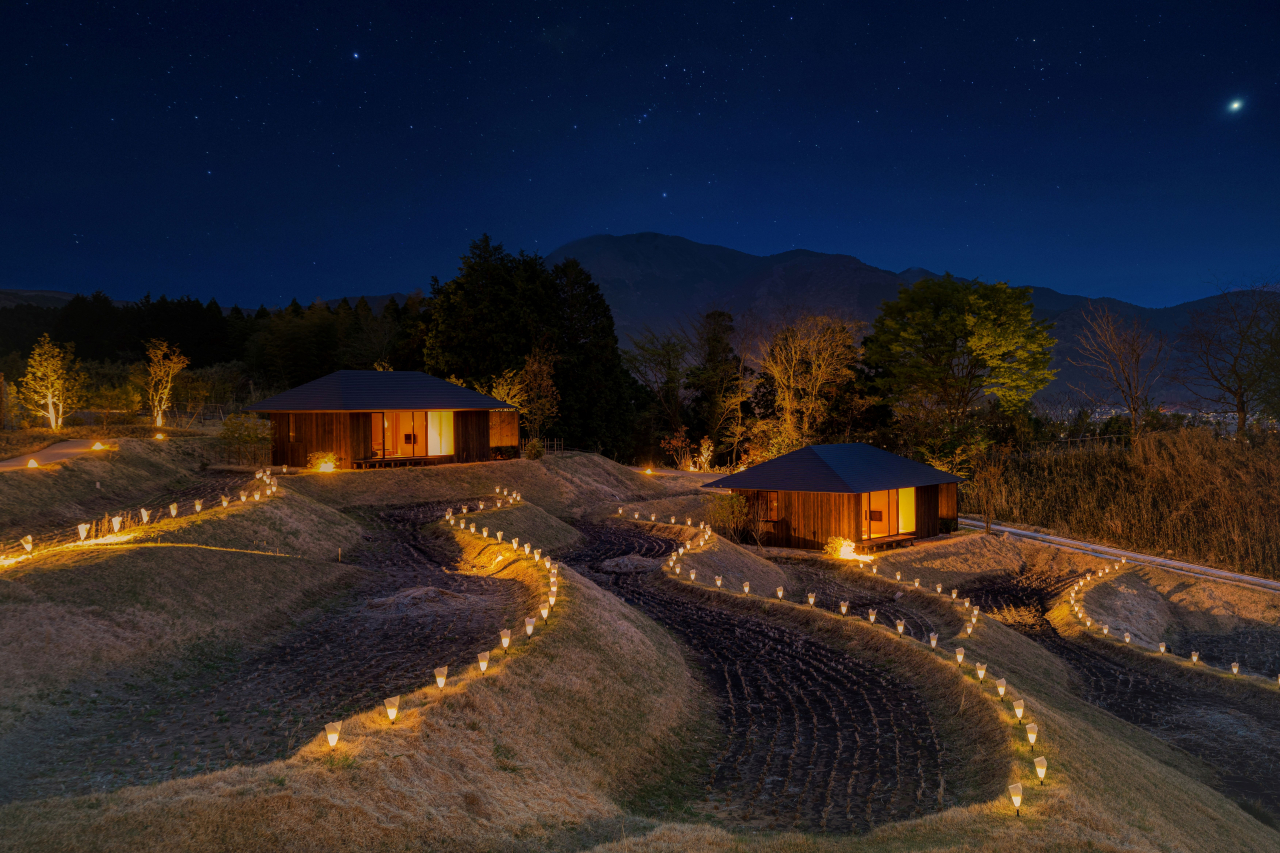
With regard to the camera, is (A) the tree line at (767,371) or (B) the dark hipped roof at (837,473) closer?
(B) the dark hipped roof at (837,473)

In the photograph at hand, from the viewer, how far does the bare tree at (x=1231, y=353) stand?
2847cm

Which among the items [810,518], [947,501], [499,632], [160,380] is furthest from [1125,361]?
[160,380]

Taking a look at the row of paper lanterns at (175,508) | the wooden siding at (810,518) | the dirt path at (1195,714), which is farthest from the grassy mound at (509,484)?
the dirt path at (1195,714)

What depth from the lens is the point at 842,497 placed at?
2042 centimetres

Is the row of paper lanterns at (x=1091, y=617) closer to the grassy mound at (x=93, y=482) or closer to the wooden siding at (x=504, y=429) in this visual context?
the wooden siding at (x=504, y=429)

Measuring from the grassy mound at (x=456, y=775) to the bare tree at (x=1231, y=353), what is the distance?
101ft

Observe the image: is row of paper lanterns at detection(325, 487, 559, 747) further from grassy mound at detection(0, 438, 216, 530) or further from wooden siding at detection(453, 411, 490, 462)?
grassy mound at detection(0, 438, 216, 530)

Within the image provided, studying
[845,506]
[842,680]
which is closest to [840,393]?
[845,506]

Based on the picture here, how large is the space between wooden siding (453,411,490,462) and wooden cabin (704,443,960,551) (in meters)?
10.7

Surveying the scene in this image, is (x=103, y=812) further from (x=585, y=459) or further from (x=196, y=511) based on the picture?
(x=585, y=459)

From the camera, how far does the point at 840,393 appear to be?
126ft

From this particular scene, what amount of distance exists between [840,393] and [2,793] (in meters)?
36.9

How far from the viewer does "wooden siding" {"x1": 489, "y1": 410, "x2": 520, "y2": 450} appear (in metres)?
30.8

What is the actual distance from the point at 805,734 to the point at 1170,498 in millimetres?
22303
